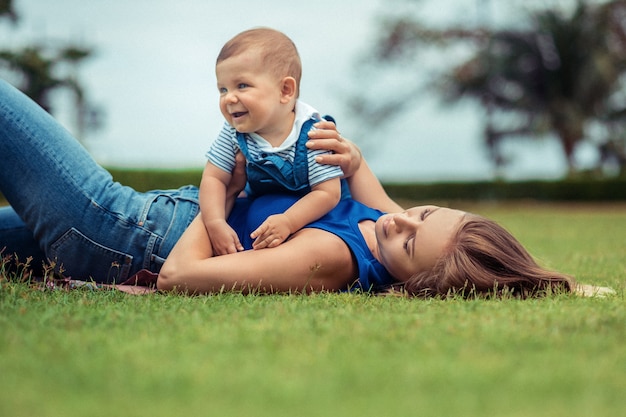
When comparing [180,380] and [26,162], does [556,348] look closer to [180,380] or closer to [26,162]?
[180,380]

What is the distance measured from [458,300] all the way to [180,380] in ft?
5.76

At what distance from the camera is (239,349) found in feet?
7.11

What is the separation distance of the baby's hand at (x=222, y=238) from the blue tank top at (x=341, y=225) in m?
0.14

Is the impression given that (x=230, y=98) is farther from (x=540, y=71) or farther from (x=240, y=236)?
(x=540, y=71)

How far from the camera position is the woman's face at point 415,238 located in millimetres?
3367

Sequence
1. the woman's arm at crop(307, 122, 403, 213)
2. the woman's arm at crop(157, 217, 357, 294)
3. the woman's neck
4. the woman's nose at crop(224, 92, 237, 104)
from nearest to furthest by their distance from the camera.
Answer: the woman's arm at crop(157, 217, 357, 294) < the woman's nose at crop(224, 92, 237, 104) < the woman's arm at crop(307, 122, 403, 213) < the woman's neck

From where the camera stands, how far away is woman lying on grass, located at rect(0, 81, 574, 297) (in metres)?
3.35

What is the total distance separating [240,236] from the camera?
144 inches

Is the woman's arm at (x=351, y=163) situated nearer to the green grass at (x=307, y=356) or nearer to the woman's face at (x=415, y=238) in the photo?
the woman's face at (x=415, y=238)

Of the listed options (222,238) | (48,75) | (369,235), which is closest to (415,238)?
(369,235)

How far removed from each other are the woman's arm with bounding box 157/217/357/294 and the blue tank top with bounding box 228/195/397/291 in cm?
6

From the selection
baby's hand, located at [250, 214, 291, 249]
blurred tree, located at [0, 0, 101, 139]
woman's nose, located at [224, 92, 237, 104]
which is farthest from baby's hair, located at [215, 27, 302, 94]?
blurred tree, located at [0, 0, 101, 139]

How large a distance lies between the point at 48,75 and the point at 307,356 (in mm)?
27526

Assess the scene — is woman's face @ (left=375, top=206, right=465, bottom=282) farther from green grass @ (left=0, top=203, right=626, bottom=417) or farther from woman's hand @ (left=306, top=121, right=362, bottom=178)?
woman's hand @ (left=306, top=121, right=362, bottom=178)
